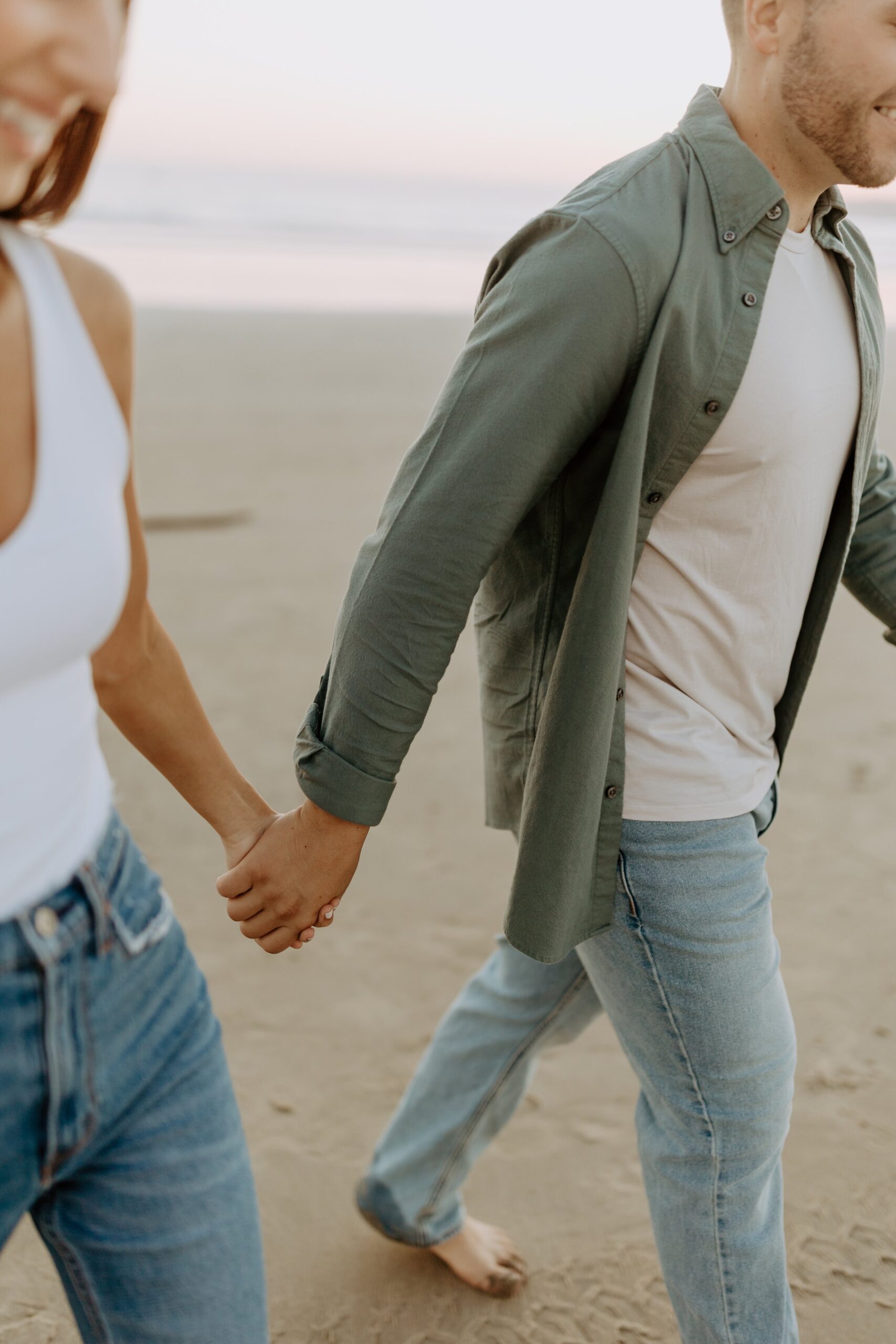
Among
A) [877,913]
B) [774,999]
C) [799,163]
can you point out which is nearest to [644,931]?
[774,999]

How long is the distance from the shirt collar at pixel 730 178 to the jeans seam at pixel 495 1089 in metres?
1.35

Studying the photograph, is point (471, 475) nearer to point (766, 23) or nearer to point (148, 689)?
point (148, 689)

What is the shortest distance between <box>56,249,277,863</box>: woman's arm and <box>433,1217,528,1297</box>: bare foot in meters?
1.25

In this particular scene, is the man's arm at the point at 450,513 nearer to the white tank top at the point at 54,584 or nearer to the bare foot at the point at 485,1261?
the white tank top at the point at 54,584

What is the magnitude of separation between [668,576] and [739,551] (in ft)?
0.36

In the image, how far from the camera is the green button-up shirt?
71.0 inches

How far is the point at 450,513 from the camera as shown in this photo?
6.06ft

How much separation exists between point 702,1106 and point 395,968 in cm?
185

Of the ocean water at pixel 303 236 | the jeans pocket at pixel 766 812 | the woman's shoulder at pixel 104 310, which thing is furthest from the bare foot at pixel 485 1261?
the ocean water at pixel 303 236

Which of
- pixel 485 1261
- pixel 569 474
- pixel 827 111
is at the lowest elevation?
pixel 485 1261

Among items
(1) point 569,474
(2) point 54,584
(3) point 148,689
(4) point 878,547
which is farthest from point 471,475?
(4) point 878,547

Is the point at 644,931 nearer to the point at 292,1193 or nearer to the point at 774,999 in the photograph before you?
the point at 774,999

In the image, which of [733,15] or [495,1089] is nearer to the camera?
[733,15]

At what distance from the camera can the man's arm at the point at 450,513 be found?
1790 mm
